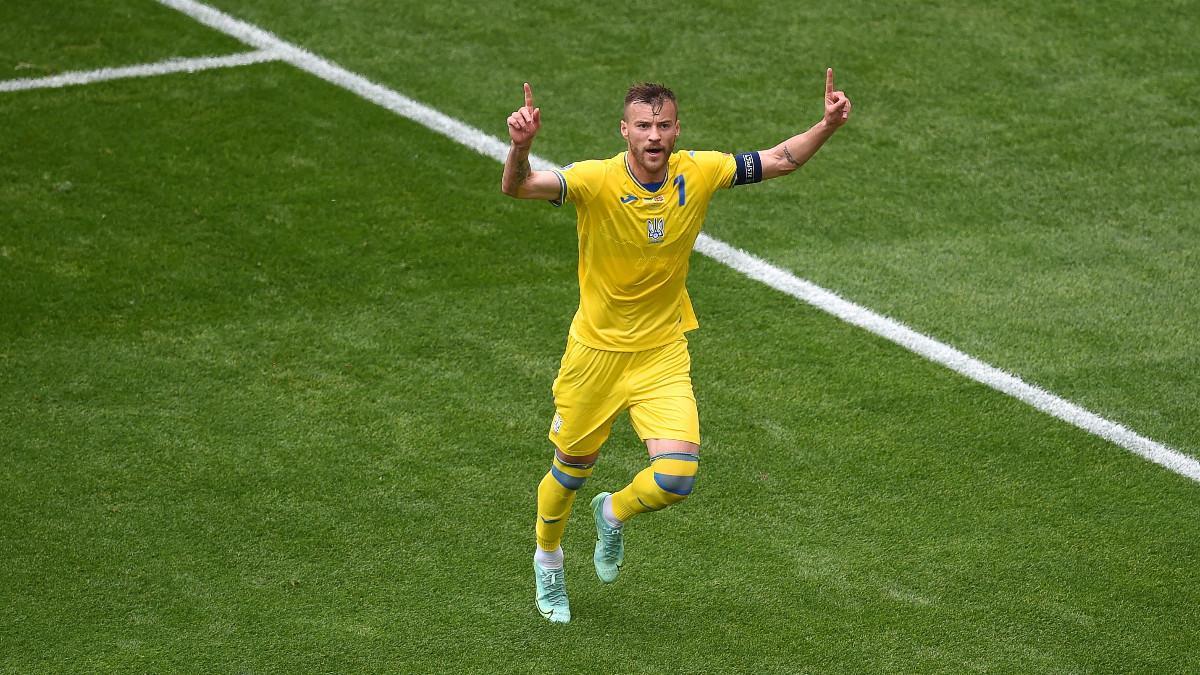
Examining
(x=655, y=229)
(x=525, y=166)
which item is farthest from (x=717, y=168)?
(x=525, y=166)

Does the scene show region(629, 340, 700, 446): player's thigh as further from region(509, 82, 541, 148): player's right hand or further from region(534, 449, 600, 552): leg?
region(509, 82, 541, 148): player's right hand

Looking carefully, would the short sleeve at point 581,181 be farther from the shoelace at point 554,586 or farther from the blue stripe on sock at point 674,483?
the shoelace at point 554,586

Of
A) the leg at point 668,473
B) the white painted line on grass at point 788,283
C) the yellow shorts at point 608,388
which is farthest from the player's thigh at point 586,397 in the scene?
the white painted line on grass at point 788,283

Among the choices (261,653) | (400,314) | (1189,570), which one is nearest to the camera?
(261,653)

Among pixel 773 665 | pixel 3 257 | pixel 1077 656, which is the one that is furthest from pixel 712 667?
pixel 3 257

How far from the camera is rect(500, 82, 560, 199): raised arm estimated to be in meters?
5.70

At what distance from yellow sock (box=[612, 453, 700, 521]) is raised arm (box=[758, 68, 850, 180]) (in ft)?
4.06

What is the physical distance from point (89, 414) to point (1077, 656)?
493cm

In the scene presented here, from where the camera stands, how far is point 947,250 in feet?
32.6

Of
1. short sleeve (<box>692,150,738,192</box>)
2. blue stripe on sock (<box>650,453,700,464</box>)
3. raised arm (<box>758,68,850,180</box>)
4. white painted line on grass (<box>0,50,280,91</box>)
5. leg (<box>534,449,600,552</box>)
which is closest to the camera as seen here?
blue stripe on sock (<box>650,453,700,464</box>)

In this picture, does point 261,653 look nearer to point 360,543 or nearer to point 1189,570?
point 360,543

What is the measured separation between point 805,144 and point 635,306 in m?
0.98

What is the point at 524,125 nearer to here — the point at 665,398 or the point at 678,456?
the point at 665,398

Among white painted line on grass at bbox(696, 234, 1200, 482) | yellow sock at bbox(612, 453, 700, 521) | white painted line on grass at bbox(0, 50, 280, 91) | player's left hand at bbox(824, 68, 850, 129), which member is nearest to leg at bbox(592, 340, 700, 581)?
yellow sock at bbox(612, 453, 700, 521)
